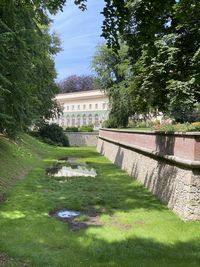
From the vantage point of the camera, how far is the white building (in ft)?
282

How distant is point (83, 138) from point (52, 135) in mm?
9475

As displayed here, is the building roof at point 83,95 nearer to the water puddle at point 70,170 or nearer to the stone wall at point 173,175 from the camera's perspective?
the water puddle at point 70,170

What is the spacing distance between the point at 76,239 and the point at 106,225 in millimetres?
1536

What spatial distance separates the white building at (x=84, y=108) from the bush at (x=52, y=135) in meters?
27.9

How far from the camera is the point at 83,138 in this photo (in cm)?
6275

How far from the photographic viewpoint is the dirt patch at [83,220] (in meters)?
11.1

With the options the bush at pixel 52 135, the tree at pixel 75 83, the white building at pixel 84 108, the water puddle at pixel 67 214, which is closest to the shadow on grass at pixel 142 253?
the water puddle at pixel 67 214

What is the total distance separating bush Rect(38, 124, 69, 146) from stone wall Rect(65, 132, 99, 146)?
6965mm

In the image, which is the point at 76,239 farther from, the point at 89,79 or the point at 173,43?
the point at 89,79

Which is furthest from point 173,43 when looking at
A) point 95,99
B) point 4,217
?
point 95,99

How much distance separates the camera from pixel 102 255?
8609mm

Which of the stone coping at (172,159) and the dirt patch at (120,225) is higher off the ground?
the stone coping at (172,159)

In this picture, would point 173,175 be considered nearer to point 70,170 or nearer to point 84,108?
point 70,170

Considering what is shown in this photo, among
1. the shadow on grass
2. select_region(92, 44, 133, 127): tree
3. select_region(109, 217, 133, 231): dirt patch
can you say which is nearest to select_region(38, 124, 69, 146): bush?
select_region(92, 44, 133, 127): tree
